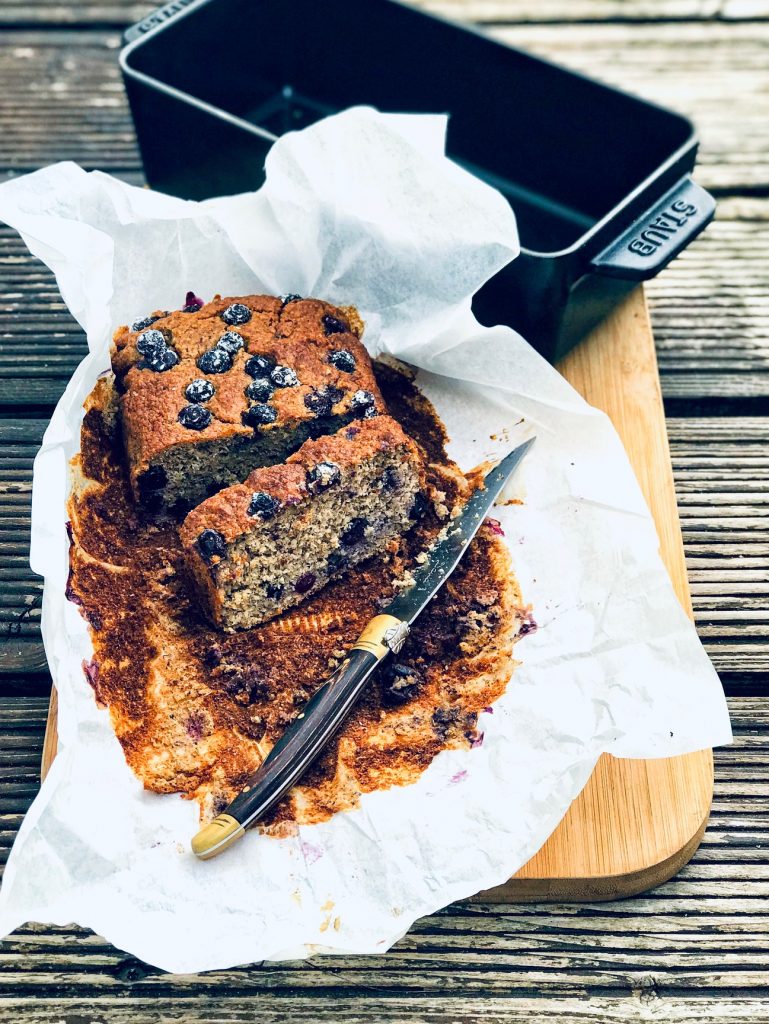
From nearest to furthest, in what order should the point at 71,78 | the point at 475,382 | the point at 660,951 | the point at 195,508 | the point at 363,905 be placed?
the point at 363,905 → the point at 660,951 → the point at 195,508 → the point at 475,382 → the point at 71,78

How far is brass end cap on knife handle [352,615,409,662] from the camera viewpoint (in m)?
3.11

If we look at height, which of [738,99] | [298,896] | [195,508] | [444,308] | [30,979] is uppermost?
[738,99]

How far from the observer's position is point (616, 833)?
2982 millimetres

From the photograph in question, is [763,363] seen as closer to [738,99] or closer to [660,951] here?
[738,99]

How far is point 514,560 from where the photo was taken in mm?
3400

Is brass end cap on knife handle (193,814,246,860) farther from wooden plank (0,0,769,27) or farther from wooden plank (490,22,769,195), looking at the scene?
wooden plank (0,0,769,27)

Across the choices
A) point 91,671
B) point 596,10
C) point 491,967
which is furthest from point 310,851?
point 596,10

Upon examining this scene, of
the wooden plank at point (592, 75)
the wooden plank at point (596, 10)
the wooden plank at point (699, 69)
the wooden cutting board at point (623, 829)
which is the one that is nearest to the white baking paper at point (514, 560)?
the wooden cutting board at point (623, 829)

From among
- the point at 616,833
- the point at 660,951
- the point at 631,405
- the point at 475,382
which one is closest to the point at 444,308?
the point at 475,382

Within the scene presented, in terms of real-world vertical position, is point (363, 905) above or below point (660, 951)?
above

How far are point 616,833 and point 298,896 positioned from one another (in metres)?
0.88

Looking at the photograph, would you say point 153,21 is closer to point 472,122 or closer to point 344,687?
point 472,122

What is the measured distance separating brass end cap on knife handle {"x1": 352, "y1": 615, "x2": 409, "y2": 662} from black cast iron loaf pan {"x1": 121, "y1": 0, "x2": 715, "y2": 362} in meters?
1.20

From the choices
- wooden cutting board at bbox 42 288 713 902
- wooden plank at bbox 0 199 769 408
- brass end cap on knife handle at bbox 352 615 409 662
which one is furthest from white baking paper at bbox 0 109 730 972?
wooden plank at bbox 0 199 769 408
